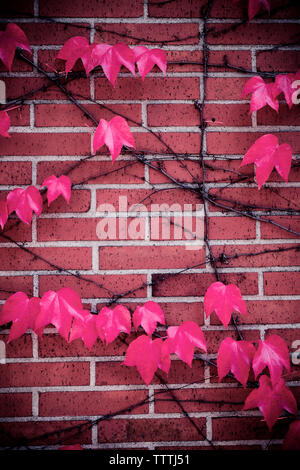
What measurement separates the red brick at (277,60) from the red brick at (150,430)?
1216 mm

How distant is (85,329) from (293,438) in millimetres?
742

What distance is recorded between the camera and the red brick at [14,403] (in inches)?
42.6

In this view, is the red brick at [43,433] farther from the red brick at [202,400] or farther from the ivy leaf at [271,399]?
the ivy leaf at [271,399]

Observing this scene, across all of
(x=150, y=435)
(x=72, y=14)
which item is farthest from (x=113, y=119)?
(x=150, y=435)

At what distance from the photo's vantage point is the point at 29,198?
3.45ft

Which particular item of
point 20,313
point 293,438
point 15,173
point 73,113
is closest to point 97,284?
point 20,313

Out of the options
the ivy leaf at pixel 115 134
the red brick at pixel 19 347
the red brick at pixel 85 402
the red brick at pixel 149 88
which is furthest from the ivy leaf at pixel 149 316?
the red brick at pixel 149 88

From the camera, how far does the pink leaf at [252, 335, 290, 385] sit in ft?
3.34

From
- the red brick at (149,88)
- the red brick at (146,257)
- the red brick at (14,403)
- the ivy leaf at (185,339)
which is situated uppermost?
the red brick at (149,88)

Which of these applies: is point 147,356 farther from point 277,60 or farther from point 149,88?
point 277,60

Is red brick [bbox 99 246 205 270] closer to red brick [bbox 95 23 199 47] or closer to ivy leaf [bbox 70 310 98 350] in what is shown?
ivy leaf [bbox 70 310 98 350]

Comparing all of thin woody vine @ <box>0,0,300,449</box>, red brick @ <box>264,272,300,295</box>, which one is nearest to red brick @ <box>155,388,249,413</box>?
thin woody vine @ <box>0,0,300,449</box>

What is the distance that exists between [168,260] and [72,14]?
0.89 m
